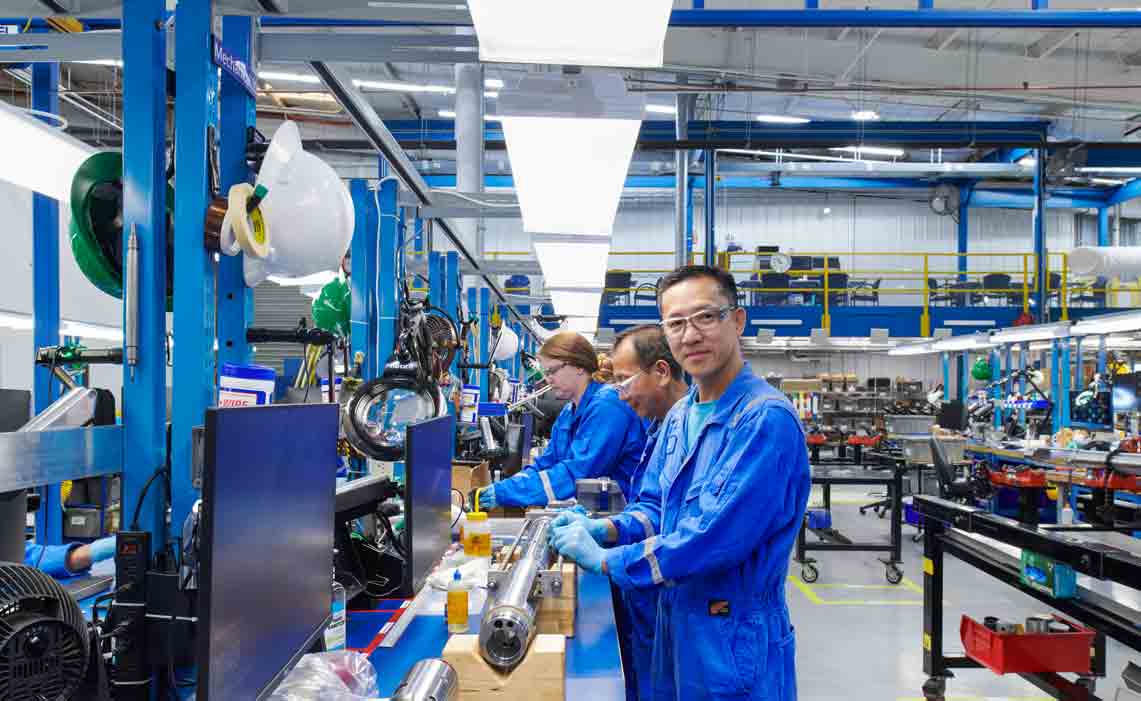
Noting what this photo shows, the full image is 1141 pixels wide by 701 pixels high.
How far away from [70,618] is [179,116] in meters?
1.20

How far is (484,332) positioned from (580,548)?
6.30m

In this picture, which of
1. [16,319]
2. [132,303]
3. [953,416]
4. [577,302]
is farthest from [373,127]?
[953,416]

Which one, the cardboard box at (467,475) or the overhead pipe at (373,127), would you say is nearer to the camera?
the overhead pipe at (373,127)

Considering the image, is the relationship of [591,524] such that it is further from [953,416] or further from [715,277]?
[953,416]

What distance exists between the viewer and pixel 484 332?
27.7 feet

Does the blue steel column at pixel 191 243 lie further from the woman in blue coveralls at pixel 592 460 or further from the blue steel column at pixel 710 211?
the blue steel column at pixel 710 211

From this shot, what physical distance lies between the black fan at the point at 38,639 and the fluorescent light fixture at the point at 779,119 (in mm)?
13241

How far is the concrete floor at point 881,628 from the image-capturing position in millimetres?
4555

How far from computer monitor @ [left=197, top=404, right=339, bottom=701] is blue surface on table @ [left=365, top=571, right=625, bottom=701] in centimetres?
42

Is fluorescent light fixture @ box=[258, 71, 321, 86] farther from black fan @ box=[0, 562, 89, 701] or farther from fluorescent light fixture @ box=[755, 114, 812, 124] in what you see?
black fan @ box=[0, 562, 89, 701]

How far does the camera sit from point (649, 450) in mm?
3887

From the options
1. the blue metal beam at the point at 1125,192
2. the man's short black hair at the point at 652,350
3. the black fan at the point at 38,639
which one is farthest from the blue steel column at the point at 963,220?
the black fan at the point at 38,639

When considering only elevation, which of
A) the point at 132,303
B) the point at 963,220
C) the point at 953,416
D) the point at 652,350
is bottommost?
the point at 953,416

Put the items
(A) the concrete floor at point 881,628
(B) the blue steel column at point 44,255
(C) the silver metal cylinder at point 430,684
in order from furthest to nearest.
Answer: (A) the concrete floor at point 881,628, (B) the blue steel column at point 44,255, (C) the silver metal cylinder at point 430,684
